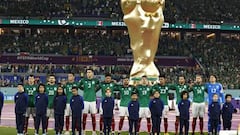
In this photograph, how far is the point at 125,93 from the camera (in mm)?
15156

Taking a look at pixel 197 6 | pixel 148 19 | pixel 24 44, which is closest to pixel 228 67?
pixel 197 6

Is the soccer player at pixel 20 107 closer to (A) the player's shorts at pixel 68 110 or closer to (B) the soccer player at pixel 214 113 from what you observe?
(A) the player's shorts at pixel 68 110

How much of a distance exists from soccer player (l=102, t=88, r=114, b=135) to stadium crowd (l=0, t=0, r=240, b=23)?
91.9 feet

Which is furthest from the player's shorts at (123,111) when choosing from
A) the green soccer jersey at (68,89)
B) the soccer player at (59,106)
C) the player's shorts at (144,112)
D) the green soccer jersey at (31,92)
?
the green soccer jersey at (31,92)

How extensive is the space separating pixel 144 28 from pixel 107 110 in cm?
793

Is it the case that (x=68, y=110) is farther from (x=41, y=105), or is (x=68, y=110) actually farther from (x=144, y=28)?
(x=144, y=28)

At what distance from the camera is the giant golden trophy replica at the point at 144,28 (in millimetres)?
21484

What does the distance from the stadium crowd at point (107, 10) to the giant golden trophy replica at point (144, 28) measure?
66.7ft

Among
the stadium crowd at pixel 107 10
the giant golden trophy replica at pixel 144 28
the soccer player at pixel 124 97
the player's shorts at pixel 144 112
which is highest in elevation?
the stadium crowd at pixel 107 10

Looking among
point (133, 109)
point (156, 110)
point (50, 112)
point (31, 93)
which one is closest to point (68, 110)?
point (50, 112)

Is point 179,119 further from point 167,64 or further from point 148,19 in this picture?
point 167,64

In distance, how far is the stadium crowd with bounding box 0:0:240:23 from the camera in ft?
144

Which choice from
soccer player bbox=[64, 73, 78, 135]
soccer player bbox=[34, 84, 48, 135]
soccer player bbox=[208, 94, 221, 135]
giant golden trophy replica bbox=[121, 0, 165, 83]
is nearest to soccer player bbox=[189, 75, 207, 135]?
soccer player bbox=[208, 94, 221, 135]

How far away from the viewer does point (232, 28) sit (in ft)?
142
